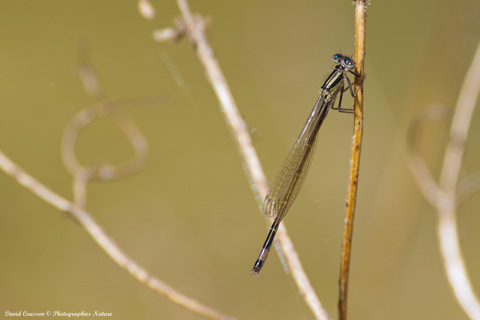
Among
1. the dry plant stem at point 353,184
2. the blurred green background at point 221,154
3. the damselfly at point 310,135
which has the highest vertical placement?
the blurred green background at point 221,154

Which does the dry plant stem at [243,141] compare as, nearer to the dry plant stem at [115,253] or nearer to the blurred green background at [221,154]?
the dry plant stem at [115,253]

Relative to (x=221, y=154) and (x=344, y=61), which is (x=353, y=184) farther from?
(x=221, y=154)

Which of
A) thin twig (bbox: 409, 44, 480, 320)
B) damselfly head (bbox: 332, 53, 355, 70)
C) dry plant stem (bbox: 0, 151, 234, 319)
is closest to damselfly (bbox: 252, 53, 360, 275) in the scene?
damselfly head (bbox: 332, 53, 355, 70)

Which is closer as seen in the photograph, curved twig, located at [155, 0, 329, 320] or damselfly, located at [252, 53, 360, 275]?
curved twig, located at [155, 0, 329, 320]

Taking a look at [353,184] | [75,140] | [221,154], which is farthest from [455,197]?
[221,154]

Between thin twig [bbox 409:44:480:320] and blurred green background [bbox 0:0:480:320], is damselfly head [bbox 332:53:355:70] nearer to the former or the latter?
thin twig [bbox 409:44:480:320]

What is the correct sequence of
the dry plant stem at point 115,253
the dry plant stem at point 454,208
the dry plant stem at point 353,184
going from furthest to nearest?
the dry plant stem at point 454,208 → the dry plant stem at point 115,253 → the dry plant stem at point 353,184

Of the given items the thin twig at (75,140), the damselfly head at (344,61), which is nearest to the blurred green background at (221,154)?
the thin twig at (75,140)
